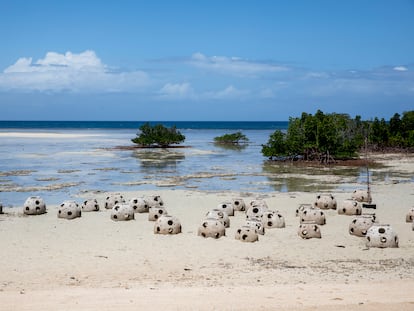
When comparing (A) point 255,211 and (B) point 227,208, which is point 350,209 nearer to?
(A) point 255,211

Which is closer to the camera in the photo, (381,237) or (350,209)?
(381,237)

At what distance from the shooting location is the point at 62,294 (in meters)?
11.6

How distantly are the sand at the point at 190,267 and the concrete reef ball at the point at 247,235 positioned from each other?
0.24 m

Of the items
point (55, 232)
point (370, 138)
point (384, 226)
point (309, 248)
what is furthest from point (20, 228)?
point (370, 138)

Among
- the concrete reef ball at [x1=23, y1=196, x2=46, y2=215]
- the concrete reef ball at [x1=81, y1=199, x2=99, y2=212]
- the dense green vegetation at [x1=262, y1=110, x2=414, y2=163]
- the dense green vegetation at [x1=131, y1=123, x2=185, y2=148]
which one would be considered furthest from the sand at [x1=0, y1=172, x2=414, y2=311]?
the dense green vegetation at [x1=131, y1=123, x2=185, y2=148]

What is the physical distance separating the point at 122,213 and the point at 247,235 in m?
5.81

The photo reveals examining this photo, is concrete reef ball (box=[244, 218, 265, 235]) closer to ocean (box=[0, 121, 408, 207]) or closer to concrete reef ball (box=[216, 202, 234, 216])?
concrete reef ball (box=[216, 202, 234, 216])

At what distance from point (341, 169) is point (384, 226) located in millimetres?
26456

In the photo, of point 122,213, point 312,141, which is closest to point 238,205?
point 122,213

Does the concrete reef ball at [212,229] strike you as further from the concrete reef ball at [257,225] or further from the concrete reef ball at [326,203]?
the concrete reef ball at [326,203]

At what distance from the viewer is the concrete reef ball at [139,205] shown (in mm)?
22797

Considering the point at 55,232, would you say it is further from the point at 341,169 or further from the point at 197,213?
the point at 341,169

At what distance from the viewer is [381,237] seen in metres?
16.8

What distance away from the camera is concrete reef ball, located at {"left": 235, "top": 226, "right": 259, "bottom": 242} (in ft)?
57.6
